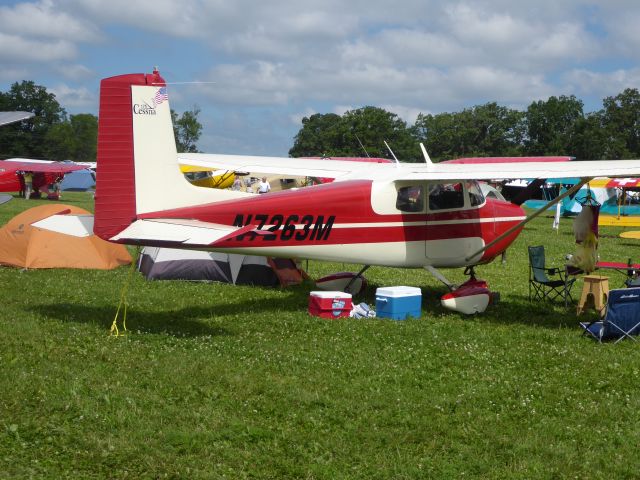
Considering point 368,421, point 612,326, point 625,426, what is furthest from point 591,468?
point 612,326

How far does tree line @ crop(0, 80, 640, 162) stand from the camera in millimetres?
96688

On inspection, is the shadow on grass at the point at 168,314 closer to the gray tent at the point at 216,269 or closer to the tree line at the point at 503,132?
the gray tent at the point at 216,269

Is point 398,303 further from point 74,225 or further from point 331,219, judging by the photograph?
point 74,225

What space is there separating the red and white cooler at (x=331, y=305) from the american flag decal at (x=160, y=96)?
3175mm

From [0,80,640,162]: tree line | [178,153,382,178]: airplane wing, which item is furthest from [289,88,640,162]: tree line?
[178,153,382,178]: airplane wing

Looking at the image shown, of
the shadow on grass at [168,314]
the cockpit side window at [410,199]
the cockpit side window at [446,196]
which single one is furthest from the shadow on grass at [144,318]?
the cockpit side window at [446,196]

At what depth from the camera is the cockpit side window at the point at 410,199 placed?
9.79 meters

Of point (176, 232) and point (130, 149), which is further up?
point (130, 149)

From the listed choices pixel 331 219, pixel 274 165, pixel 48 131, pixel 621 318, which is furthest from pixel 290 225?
pixel 48 131

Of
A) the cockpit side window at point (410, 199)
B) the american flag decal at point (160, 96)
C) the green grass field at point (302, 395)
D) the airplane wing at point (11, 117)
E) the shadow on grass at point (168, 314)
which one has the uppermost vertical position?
the airplane wing at point (11, 117)

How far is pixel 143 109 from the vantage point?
7.75m

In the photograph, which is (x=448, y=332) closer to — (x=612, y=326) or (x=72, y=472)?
(x=612, y=326)

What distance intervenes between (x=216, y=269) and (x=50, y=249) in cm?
343

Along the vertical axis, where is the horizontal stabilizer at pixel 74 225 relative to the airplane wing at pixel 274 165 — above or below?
below
